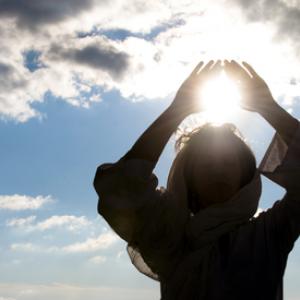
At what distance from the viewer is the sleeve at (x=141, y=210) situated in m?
3.43

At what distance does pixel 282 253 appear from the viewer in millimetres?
3420

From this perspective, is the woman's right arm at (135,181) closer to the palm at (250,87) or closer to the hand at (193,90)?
the hand at (193,90)

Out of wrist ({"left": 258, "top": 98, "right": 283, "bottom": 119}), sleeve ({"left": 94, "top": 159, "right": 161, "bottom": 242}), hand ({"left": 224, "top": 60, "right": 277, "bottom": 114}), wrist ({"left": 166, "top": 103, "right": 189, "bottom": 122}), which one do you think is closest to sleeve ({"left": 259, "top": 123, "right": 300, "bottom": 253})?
wrist ({"left": 258, "top": 98, "right": 283, "bottom": 119})

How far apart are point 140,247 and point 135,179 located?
0.51 meters

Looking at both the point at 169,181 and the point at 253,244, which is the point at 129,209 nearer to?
the point at 169,181

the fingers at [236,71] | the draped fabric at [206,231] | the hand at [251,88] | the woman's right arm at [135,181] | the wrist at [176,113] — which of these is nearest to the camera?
the draped fabric at [206,231]

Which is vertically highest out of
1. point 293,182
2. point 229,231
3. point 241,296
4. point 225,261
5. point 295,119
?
point 295,119

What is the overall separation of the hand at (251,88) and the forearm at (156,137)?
51 cm

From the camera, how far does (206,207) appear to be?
372 centimetres

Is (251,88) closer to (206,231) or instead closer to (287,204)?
(287,204)

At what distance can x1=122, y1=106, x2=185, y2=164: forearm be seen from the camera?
352 cm

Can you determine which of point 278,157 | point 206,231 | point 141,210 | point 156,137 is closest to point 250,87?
point 278,157

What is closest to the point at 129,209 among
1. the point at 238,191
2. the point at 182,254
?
the point at 182,254

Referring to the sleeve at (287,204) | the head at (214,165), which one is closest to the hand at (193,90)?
the head at (214,165)
